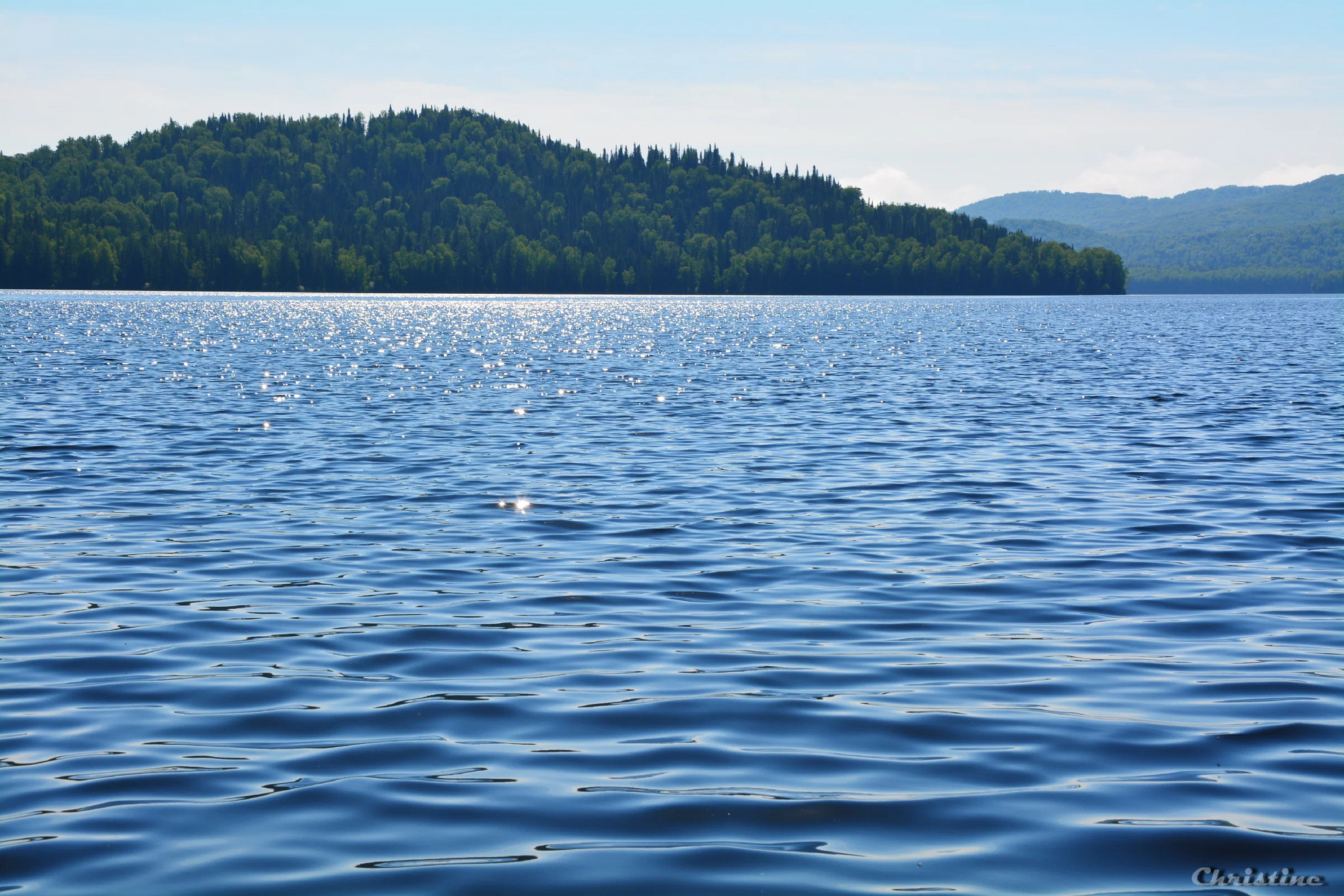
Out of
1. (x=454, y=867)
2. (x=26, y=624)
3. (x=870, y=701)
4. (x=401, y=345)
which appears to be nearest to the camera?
(x=454, y=867)

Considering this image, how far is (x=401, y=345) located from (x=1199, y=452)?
6697cm

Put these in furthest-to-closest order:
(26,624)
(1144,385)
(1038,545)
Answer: (1144,385), (1038,545), (26,624)

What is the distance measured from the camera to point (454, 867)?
7.68 m

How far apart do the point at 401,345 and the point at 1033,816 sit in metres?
83.9

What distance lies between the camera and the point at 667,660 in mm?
12711

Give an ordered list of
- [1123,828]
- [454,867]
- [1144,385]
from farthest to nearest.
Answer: [1144,385] → [1123,828] → [454,867]

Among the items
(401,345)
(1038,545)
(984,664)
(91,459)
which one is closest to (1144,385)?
(1038,545)

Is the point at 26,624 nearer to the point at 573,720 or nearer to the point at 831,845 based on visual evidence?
the point at 573,720

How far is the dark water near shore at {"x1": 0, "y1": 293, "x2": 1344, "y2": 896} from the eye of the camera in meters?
8.02

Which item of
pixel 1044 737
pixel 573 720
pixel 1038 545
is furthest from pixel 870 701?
pixel 1038 545

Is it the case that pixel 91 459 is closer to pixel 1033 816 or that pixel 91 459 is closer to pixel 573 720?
pixel 573 720

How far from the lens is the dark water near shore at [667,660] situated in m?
8.02

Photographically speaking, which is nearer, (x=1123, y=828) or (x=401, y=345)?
(x=1123, y=828)

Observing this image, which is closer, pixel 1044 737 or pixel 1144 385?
pixel 1044 737
